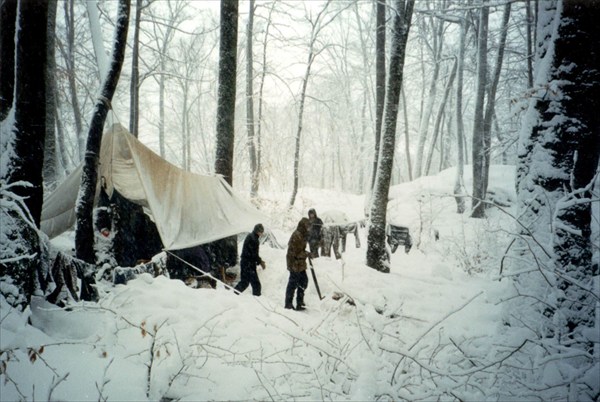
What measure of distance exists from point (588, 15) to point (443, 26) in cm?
1824

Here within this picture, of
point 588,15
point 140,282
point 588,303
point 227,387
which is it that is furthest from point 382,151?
point 227,387

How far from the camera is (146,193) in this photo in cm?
584

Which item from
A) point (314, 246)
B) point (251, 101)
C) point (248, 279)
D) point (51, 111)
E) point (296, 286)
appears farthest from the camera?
point (251, 101)

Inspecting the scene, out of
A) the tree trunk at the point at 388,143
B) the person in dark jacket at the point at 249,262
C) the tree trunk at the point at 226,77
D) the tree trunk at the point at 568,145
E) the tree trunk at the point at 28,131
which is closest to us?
the tree trunk at the point at 568,145

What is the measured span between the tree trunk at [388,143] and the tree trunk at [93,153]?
15.6 feet

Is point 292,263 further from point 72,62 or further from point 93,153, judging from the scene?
point 72,62

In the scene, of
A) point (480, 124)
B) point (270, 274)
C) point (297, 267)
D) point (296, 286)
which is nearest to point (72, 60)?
point (270, 274)

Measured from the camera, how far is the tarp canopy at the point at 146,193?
19.3ft

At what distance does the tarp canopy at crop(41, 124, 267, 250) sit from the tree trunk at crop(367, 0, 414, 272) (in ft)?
10.1

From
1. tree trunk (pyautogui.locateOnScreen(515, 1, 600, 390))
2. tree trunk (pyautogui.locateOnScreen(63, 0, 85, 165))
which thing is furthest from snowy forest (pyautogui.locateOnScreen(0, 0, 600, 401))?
tree trunk (pyautogui.locateOnScreen(63, 0, 85, 165))

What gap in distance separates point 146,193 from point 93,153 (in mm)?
1425

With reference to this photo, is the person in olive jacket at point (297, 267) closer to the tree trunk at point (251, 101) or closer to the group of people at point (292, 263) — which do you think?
the group of people at point (292, 263)

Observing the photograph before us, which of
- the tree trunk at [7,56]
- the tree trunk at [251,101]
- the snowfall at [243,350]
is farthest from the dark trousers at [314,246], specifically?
the tree trunk at [7,56]

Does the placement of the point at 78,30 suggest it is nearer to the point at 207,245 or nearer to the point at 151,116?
the point at 151,116
